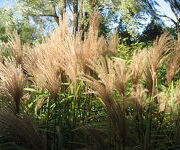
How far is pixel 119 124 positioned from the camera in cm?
207

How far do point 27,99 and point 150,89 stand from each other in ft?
4.40

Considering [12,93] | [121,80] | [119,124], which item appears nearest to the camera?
Answer: [119,124]

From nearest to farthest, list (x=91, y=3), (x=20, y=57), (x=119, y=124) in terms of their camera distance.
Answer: (x=119, y=124), (x=20, y=57), (x=91, y=3)

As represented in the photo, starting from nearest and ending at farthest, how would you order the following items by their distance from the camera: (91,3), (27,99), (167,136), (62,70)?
(167,136), (62,70), (27,99), (91,3)

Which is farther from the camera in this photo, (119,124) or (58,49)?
(58,49)

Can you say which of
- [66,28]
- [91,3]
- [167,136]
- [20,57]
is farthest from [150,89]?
[91,3]

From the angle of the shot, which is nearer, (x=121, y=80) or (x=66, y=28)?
(x=121, y=80)

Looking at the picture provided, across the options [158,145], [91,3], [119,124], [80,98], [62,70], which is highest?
[91,3]

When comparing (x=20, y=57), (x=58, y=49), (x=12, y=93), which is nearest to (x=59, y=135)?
(x=12, y=93)

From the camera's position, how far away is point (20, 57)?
12.3 feet

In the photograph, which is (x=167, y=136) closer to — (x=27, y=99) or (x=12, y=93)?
(x=12, y=93)

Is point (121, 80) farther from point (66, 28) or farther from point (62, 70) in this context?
point (66, 28)

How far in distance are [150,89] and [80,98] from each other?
68 cm

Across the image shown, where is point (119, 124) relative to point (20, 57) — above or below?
below
